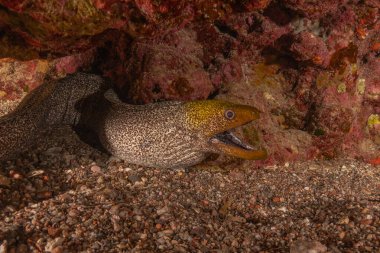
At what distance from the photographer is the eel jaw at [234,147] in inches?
163

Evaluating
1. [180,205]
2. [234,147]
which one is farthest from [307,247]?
[234,147]

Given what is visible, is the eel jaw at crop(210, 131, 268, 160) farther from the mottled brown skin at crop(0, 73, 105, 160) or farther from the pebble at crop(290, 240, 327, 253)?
the mottled brown skin at crop(0, 73, 105, 160)

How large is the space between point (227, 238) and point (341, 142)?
2708mm

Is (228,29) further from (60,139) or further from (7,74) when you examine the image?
(7,74)

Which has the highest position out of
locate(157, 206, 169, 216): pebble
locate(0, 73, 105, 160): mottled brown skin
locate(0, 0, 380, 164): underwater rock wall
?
locate(0, 0, 380, 164): underwater rock wall

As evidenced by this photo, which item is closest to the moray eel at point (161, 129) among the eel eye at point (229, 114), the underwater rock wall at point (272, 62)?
the eel eye at point (229, 114)

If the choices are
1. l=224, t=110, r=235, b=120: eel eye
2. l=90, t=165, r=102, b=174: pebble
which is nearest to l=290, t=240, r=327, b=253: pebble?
l=224, t=110, r=235, b=120: eel eye

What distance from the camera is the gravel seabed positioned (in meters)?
3.16

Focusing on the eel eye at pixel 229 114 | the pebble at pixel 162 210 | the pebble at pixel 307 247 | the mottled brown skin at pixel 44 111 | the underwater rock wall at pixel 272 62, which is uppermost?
the underwater rock wall at pixel 272 62

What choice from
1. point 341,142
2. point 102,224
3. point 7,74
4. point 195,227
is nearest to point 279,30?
point 341,142

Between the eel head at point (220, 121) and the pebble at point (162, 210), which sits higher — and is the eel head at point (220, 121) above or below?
above

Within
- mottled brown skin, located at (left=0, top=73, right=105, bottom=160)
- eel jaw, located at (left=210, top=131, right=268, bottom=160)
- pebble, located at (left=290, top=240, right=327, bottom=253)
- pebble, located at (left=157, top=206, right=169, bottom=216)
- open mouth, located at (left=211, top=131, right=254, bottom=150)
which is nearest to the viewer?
pebble, located at (left=290, top=240, right=327, bottom=253)

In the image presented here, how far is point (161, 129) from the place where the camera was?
4.52 metres

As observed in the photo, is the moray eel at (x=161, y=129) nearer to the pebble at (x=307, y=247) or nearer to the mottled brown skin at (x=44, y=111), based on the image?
the mottled brown skin at (x=44, y=111)
